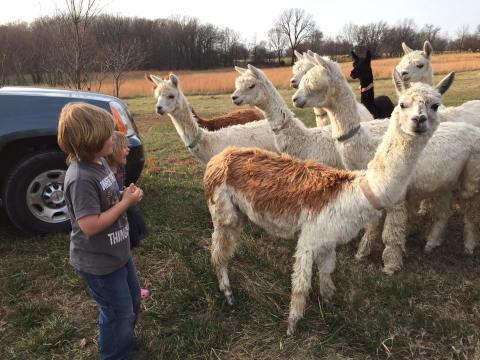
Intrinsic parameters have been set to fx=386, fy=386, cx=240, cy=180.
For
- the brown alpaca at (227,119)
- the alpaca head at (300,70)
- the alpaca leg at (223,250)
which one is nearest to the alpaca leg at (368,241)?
the alpaca leg at (223,250)

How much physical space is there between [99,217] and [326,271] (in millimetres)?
1937

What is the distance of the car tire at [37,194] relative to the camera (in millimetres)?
4203

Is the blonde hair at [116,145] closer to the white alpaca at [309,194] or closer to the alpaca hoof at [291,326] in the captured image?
the white alpaca at [309,194]

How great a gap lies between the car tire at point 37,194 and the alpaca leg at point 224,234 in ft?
6.75

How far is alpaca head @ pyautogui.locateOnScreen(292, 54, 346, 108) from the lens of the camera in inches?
168

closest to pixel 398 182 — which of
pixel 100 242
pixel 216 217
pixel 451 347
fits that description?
pixel 451 347

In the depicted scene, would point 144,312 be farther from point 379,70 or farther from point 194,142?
point 379,70

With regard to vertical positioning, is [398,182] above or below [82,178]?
below

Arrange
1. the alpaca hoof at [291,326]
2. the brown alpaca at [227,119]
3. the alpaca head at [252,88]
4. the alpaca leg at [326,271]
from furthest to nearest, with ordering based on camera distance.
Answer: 1. the brown alpaca at [227,119]
2. the alpaca head at [252,88]
3. the alpaca leg at [326,271]
4. the alpaca hoof at [291,326]

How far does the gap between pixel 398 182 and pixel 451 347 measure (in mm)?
1294

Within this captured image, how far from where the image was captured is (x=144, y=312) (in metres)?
3.25

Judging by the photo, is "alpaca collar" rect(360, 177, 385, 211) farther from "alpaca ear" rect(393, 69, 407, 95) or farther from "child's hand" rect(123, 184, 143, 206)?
"child's hand" rect(123, 184, 143, 206)

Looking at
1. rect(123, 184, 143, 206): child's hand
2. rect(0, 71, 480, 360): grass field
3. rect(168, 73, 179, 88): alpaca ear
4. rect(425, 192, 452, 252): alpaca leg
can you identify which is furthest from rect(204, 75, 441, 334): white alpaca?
rect(168, 73, 179, 88): alpaca ear

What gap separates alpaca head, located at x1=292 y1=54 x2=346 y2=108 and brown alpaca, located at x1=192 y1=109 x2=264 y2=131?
8.76ft
